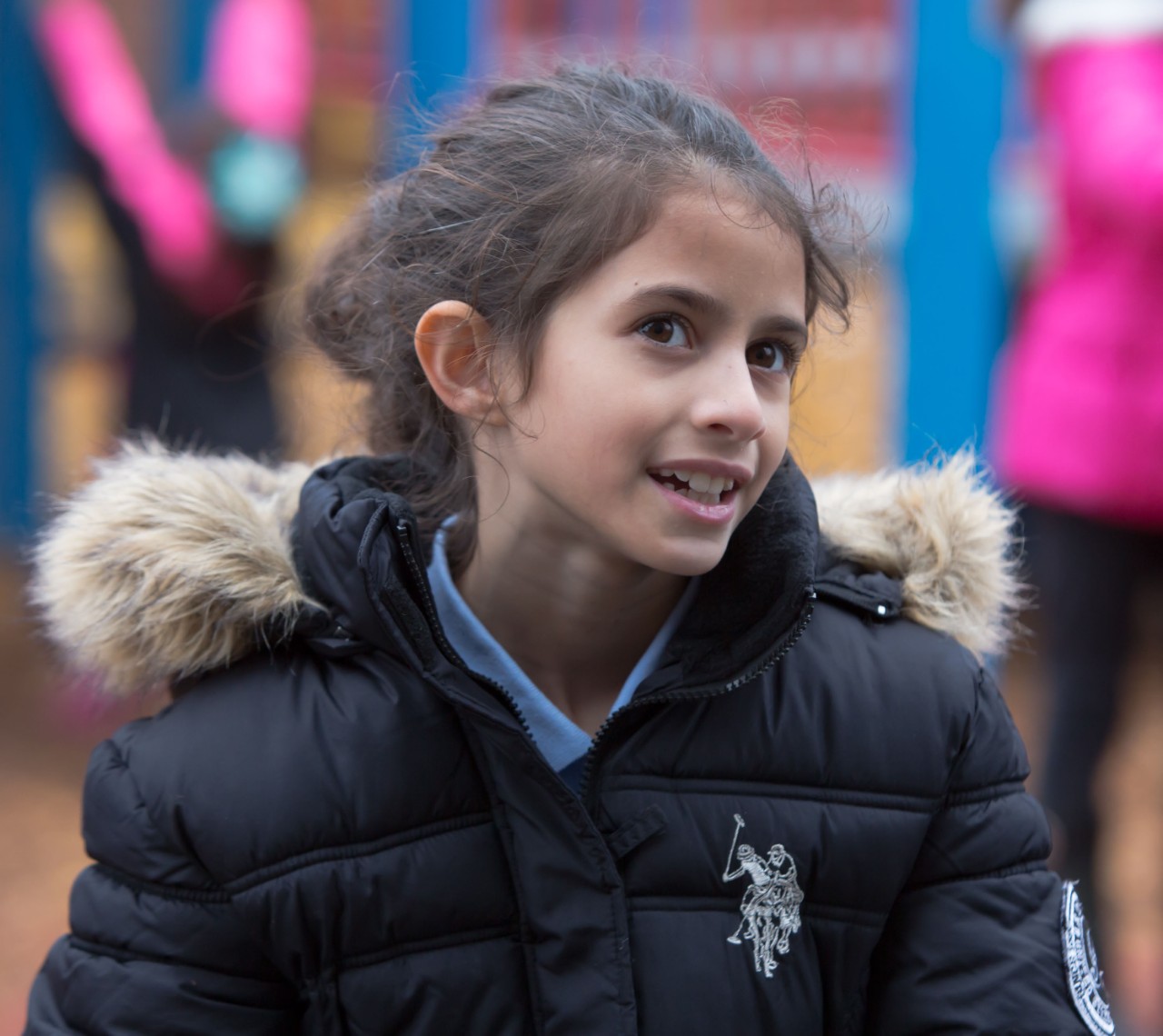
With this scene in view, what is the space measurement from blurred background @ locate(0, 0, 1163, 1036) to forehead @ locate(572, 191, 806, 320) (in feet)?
4.49

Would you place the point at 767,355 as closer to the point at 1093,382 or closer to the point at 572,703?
the point at 572,703

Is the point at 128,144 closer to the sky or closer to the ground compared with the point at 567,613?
closer to the sky

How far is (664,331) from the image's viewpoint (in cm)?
143

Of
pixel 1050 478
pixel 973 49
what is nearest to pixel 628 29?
pixel 973 49

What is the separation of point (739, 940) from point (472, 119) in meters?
0.93

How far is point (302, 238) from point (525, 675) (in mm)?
3471

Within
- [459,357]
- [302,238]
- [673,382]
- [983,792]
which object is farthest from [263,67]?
[983,792]

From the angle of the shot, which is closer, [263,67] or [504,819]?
[504,819]

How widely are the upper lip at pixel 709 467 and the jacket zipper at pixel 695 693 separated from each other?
0.16 m

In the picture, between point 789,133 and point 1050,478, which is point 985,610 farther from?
point 1050,478

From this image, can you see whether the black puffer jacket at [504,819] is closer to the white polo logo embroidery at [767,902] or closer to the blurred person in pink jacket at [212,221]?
the white polo logo embroidery at [767,902]

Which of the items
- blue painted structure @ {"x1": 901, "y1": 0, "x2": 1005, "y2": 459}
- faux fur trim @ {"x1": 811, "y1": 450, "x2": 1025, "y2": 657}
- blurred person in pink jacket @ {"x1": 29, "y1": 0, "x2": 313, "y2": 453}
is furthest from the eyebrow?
blurred person in pink jacket @ {"x1": 29, "y1": 0, "x2": 313, "y2": 453}

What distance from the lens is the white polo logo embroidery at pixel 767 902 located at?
1457mm

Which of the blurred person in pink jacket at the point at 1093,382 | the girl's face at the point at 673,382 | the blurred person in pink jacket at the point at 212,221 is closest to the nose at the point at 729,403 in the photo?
the girl's face at the point at 673,382
